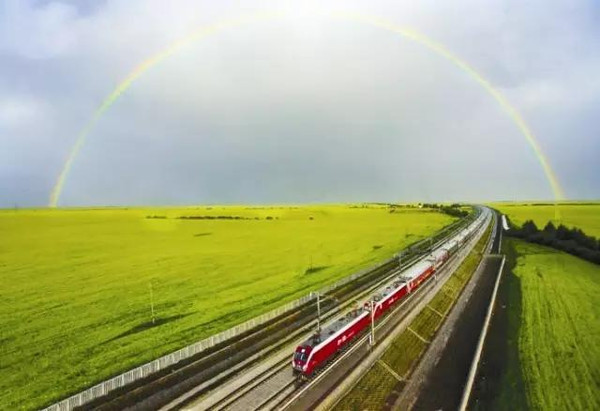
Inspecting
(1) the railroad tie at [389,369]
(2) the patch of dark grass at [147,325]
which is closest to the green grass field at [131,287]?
(2) the patch of dark grass at [147,325]

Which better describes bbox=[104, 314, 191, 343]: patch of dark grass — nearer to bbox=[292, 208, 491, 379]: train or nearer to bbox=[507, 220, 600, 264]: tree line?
bbox=[292, 208, 491, 379]: train

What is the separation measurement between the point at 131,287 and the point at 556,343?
5842cm

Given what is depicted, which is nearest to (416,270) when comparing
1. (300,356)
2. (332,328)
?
(332,328)

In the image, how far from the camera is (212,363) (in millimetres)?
39219

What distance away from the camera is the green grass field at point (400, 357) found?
1272 inches

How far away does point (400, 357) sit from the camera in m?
40.0

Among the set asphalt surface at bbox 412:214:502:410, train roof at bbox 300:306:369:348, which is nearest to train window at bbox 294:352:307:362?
train roof at bbox 300:306:369:348

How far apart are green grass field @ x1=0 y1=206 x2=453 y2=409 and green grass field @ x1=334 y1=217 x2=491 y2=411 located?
1783 cm

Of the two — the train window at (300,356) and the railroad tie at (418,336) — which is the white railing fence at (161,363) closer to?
the train window at (300,356)

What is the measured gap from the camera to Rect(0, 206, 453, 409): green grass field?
40938mm

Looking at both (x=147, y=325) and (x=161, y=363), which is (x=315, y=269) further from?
(x=161, y=363)

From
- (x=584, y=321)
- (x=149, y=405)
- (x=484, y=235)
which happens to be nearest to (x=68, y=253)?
(x=149, y=405)

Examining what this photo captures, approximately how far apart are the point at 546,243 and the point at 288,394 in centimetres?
9793

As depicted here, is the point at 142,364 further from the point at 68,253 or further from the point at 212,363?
the point at 68,253
